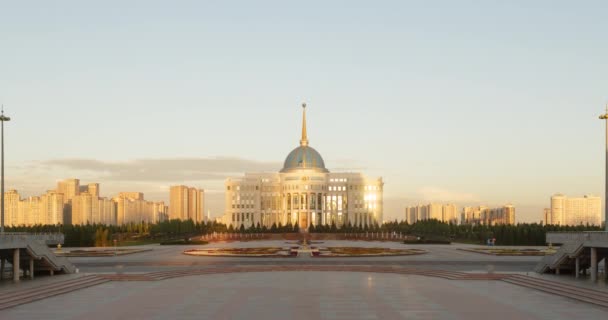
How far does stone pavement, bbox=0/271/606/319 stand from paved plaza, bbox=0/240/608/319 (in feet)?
0.15

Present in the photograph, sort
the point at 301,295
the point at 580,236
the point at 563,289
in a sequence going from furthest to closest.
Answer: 1. the point at 580,236
2. the point at 563,289
3. the point at 301,295

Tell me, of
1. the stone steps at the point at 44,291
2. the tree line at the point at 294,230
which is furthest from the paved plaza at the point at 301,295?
the tree line at the point at 294,230

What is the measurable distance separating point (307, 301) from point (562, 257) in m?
19.6

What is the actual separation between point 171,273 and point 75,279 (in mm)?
8554

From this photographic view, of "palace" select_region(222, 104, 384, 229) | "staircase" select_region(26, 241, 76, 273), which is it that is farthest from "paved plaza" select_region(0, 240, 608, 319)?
"palace" select_region(222, 104, 384, 229)

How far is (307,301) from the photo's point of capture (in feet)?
115

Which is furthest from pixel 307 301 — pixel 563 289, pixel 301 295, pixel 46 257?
pixel 46 257

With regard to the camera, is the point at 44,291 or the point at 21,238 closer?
the point at 44,291

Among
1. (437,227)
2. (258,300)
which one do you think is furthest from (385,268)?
(437,227)

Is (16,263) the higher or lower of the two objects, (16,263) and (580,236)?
the lower

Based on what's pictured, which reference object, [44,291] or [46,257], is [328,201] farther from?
[44,291]

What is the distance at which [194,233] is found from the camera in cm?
14675

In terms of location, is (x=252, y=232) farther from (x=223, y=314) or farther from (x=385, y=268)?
(x=223, y=314)

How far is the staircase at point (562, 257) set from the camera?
43.1 m
